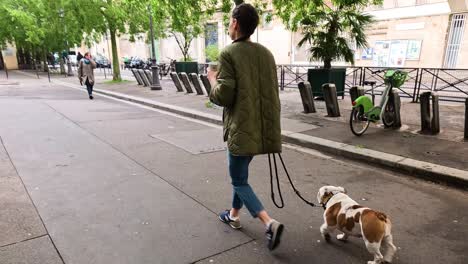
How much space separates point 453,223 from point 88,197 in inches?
159

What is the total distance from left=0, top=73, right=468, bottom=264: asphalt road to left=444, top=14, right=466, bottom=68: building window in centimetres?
2113

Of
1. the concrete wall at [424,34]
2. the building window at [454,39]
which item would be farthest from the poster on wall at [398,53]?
the building window at [454,39]

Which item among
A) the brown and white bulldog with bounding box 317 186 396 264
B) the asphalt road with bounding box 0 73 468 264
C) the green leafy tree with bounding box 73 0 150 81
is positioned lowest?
the asphalt road with bounding box 0 73 468 264

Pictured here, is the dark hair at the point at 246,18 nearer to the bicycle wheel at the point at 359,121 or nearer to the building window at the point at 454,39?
the bicycle wheel at the point at 359,121

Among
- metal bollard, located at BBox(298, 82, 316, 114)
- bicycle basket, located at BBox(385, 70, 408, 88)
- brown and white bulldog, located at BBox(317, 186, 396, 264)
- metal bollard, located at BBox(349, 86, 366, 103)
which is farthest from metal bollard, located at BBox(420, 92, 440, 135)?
brown and white bulldog, located at BBox(317, 186, 396, 264)

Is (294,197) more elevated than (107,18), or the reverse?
(107,18)

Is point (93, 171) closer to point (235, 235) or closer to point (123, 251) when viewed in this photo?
point (123, 251)

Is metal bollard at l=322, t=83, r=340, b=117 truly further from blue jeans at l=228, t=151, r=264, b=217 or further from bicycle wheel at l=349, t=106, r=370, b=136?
blue jeans at l=228, t=151, r=264, b=217

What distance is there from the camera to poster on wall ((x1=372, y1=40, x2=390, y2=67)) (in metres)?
24.8

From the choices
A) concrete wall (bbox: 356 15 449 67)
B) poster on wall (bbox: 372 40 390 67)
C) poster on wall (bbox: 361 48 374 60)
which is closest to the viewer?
concrete wall (bbox: 356 15 449 67)

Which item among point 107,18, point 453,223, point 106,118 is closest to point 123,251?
point 453,223

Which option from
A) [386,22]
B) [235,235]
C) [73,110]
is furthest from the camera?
[386,22]

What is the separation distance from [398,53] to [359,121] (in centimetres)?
2017

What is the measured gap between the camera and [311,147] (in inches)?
252
